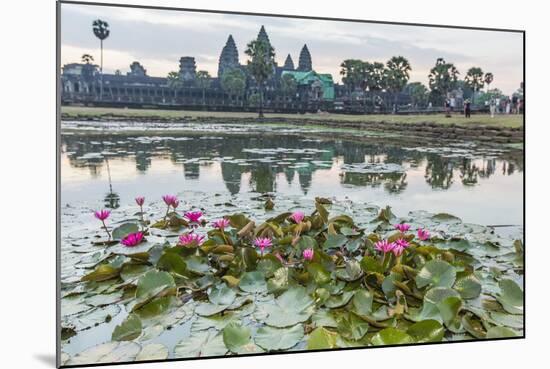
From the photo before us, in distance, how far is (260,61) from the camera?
8.75 ft

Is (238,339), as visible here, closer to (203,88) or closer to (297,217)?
(297,217)

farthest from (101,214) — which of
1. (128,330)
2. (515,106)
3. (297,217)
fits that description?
(515,106)

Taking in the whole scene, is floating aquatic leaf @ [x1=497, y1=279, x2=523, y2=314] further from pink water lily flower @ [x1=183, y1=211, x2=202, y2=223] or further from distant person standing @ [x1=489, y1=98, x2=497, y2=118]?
pink water lily flower @ [x1=183, y1=211, x2=202, y2=223]

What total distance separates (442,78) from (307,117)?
28.7 inches

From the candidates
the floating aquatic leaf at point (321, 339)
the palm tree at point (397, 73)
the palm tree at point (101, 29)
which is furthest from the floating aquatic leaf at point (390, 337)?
the palm tree at point (101, 29)

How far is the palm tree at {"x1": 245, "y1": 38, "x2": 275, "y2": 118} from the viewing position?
103 inches

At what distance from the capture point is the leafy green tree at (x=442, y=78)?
2869mm

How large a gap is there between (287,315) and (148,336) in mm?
588

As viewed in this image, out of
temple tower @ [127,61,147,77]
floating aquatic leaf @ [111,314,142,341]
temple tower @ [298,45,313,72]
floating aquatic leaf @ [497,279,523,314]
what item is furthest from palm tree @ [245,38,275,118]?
floating aquatic leaf @ [497,279,523,314]

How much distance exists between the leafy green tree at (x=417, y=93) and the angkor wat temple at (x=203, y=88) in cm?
35

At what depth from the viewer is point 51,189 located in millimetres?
2385

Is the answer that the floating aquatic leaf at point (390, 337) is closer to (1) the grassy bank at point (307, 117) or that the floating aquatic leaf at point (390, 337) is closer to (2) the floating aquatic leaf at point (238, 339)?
(2) the floating aquatic leaf at point (238, 339)

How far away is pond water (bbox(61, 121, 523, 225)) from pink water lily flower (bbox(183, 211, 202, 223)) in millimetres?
117
